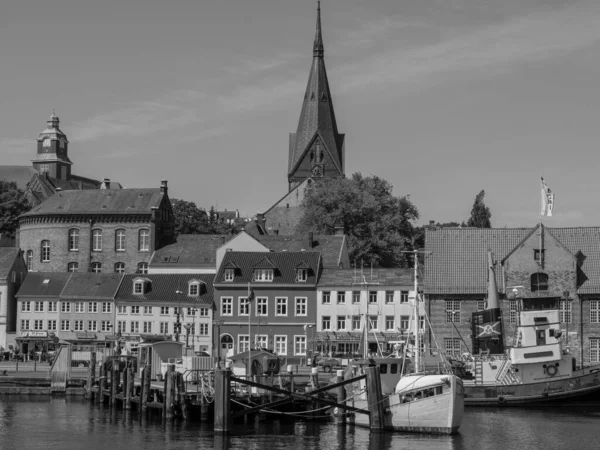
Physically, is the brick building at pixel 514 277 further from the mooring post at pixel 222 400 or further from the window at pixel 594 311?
the mooring post at pixel 222 400

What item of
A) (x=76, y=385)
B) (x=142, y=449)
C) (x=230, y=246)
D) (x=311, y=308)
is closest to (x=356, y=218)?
(x=230, y=246)

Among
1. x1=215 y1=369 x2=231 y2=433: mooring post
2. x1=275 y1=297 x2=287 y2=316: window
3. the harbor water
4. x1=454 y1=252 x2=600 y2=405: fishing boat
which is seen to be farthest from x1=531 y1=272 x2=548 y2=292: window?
x1=215 y1=369 x2=231 y2=433: mooring post

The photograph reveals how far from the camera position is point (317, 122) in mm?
171875

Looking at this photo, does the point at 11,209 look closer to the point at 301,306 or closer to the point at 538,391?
the point at 301,306

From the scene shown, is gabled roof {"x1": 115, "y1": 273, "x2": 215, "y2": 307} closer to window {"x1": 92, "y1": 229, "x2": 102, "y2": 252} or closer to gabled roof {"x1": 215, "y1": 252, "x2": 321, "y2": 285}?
gabled roof {"x1": 215, "y1": 252, "x2": 321, "y2": 285}

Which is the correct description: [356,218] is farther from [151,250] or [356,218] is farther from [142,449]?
[142,449]

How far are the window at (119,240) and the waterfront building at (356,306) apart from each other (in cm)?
3236

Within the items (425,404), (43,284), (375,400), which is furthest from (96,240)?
(425,404)

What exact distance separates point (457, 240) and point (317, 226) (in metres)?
33.6

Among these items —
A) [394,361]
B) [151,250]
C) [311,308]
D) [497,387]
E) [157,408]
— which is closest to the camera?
[394,361]

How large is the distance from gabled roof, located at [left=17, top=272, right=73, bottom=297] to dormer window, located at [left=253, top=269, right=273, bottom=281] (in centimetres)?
2056

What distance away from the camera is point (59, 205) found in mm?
123562

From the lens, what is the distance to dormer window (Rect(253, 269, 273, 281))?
317 feet

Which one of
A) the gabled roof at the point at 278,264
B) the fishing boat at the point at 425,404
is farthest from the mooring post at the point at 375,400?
the gabled roof at the point at 278,264
